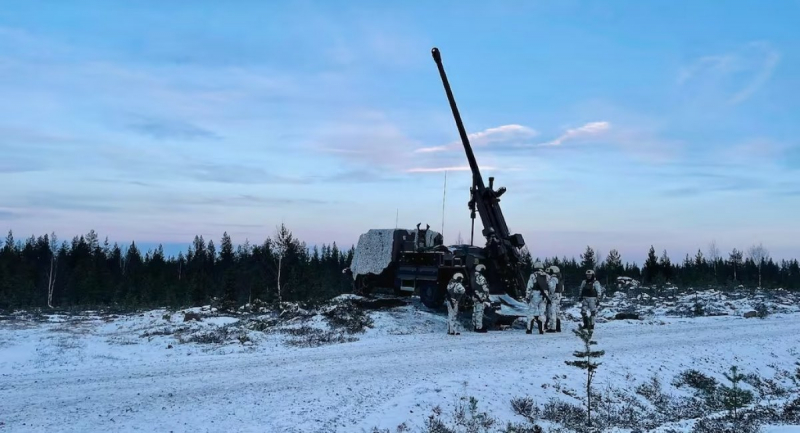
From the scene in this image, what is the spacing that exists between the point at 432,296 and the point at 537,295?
435cm

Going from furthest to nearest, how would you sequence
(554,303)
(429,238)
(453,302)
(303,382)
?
(429,238)
(554,303)
(453,302)
(303,382)

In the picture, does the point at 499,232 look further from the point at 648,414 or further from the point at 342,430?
the point at 342,430

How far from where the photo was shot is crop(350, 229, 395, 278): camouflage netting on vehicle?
25641mm

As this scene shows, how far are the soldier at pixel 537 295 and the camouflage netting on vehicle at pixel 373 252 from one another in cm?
660

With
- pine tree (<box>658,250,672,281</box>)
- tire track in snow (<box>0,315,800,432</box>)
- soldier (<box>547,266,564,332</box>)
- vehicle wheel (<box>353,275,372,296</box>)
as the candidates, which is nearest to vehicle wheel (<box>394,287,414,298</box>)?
vehicle wheel (<box>353,275,372,296</box>)

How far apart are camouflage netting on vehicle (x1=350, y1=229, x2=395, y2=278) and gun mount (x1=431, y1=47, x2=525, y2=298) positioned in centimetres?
361

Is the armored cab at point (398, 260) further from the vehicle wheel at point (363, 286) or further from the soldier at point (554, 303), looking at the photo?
the soldier at point (554, 303)

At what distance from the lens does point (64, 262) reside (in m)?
80.2

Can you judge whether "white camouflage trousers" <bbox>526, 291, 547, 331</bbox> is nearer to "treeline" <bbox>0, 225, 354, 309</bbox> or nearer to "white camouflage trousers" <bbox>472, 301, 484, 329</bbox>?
"white camouflage trousers" <bbox>472, 301, 484, 329</bbox>

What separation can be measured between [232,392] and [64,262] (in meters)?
79.5

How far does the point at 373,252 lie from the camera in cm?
2616

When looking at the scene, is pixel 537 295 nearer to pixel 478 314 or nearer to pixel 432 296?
pixel 478 314

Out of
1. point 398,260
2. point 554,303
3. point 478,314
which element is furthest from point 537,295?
point 398,260

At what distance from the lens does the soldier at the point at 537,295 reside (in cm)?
2066
